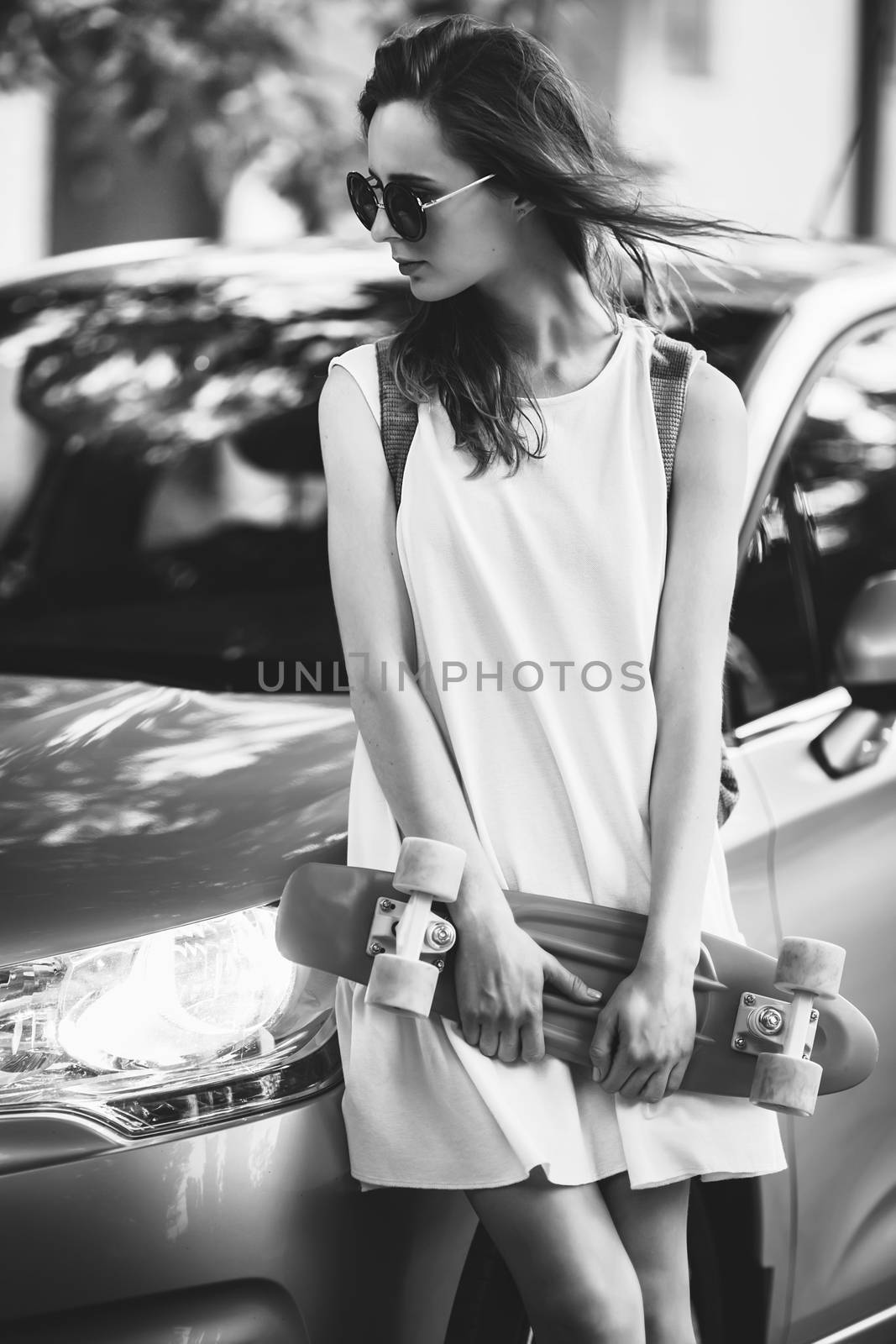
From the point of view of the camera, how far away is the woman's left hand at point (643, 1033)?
1.58 metres

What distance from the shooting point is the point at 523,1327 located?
1.81 meters

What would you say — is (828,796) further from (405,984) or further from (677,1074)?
(405,984)

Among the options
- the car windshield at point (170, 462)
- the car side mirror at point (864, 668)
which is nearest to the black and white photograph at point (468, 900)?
the car side mirror at point (864, 668)

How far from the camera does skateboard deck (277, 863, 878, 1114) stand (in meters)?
1.59

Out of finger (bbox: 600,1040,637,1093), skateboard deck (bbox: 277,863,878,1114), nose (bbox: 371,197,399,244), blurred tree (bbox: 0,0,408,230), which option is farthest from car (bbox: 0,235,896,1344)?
blurred tree (bbox: 0,0,408,230)

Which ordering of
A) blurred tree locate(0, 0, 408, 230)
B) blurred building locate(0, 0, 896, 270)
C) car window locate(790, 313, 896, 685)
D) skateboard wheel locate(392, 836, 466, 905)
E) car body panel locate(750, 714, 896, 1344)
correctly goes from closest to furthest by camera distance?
skateboard wheel locate(392, 836, 466, 905)
car body panel locate(750, 714, 896, 1344)
car window locate(790, 313, 896, 685)
blurred tree locate(0, 0, 408, 230)
blurred building locate(0, 0, 896, 270)

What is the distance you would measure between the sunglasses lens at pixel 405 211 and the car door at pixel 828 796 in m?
0.85

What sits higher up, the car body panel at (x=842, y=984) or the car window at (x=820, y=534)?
the car window at (x=820, y=534)

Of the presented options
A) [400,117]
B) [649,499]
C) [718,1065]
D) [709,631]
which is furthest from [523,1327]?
[400,117]

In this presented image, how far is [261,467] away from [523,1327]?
4.91 ft

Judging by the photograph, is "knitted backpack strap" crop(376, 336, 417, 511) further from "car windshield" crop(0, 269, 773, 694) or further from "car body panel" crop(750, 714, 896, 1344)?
"car windshield" crop(0, 269, 773, 694)

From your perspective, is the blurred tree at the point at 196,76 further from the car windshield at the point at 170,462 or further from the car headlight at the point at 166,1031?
the car headlight at the point at 166,1031

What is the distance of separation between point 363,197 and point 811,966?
895 mm

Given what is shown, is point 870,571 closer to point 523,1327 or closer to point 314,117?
point 523,1327
